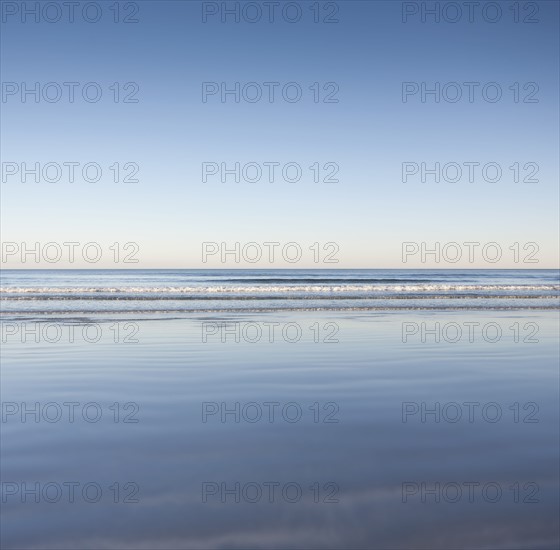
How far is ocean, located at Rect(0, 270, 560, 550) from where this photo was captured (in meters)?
4.16

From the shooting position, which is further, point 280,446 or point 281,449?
point 280,446

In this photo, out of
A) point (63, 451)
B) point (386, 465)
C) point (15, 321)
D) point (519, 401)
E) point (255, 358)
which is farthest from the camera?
point (15, 321)

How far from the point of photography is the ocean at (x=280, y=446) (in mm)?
4160

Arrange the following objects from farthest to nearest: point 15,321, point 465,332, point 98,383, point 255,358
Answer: point 15,321
point 465,332
point 255,358
point 98,383

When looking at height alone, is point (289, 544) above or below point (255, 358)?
below

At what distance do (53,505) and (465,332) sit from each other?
553 inches

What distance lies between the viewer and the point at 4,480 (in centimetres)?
499

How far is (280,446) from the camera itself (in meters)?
6.02

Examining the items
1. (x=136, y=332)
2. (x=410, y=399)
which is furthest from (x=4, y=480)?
(x=136, y=332)

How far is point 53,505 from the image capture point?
4527mm

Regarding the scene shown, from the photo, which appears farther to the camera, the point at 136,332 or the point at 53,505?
the point at 136,332

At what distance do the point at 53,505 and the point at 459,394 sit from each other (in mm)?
5996

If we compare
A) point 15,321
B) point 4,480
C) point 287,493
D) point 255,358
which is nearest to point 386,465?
point 287,493

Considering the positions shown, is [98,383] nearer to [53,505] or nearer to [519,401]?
[53,505]
